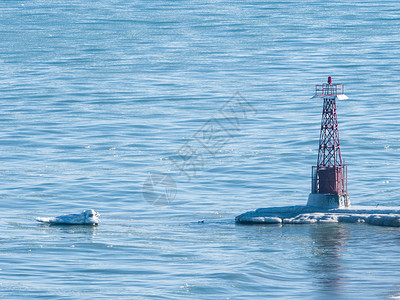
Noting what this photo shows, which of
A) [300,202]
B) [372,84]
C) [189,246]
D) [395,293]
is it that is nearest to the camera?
[395,293]

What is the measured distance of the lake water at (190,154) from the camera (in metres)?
63.9

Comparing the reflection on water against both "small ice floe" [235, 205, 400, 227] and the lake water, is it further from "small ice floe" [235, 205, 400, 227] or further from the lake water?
"small ice floe" [235, 205, 400, 227]

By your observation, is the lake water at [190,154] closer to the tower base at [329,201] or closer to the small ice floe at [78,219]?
the small ice floe at [78,219]

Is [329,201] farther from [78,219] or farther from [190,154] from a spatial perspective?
[190,154]

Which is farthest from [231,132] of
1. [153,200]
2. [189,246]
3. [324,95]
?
[189,246]

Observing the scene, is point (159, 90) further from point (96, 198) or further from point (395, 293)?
point (395, 293)

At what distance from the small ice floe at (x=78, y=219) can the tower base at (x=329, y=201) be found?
1773 centimetres

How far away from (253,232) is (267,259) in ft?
34.0

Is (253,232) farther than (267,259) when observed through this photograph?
Yes

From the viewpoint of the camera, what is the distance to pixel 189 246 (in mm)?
72562

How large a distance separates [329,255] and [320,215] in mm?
11270

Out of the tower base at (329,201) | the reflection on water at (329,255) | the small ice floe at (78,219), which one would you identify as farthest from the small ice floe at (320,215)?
the small ice floe at (78,219)

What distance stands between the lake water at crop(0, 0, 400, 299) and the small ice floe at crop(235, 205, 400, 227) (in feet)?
4.62

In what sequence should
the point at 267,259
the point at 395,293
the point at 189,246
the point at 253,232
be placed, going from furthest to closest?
the point at 253,232
the point at 189,246
the point at 267,259
the point at 395,293
